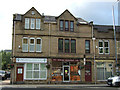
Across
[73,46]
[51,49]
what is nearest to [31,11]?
[51,49]

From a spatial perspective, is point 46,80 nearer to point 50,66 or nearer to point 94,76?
point 50,66

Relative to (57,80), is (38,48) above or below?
above

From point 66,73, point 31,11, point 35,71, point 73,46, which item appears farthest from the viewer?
point 73,46

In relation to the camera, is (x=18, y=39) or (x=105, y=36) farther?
(x=105, y=36)

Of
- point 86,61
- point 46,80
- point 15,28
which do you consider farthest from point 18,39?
point 86,61

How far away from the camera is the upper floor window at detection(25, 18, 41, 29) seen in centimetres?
2595

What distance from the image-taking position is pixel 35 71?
83.6 feet

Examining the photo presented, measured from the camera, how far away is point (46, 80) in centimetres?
2545

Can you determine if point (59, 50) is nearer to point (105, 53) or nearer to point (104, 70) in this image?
point (105, 53)

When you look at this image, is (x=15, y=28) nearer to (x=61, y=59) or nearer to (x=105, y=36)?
(x=61, y=59)

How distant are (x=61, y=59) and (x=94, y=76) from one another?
218 inches

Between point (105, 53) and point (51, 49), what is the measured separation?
27.5ft

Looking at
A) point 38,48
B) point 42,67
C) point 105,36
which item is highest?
point 105,36

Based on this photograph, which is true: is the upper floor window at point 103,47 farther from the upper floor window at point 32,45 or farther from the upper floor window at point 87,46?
the upper floor window at point 32,45
